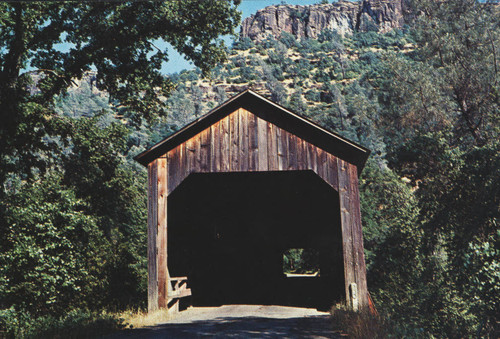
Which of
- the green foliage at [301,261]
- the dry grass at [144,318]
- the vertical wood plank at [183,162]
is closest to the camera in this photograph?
the dry grass at [144,318]

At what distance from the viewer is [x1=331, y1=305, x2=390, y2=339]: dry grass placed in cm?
853

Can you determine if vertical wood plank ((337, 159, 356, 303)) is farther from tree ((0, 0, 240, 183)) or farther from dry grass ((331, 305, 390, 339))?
tree ((0, 0, 240, 183))

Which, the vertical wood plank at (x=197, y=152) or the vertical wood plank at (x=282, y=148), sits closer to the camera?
the vertical wood plank at (x=282, y=148)

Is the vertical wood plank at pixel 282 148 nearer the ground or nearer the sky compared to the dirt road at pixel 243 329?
nearer the sky

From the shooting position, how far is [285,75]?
135 m

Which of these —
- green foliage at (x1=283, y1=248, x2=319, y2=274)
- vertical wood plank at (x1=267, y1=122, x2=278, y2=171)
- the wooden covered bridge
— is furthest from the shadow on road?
green foliage at (x1=283, y1=248, x2=319, y2=274)

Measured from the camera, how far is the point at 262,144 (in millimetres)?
14172

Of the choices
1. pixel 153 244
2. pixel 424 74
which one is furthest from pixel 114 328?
pixel 424 74

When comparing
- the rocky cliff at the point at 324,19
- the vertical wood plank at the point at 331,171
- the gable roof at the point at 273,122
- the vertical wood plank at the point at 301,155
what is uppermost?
the rocky cliff at the point at 324,19

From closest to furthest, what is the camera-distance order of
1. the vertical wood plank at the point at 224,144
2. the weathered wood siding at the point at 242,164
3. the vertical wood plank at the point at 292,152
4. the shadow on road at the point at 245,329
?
the shadow on road at the point at 245,329 < the weathered wood siding at the point at 242,164 < the vertical wood plank at the point at 292,152 < the vertical wood plank at the point at 224,144

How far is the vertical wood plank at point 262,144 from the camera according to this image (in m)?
14.0

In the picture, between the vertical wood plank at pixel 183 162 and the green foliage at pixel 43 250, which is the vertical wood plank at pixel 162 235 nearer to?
the vertical wood plank at pixel 183 162

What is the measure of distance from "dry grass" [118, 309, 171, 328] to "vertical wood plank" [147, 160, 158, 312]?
0.42m

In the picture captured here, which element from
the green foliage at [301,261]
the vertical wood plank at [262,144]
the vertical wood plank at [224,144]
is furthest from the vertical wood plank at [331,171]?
the green foliage at [301,261]
